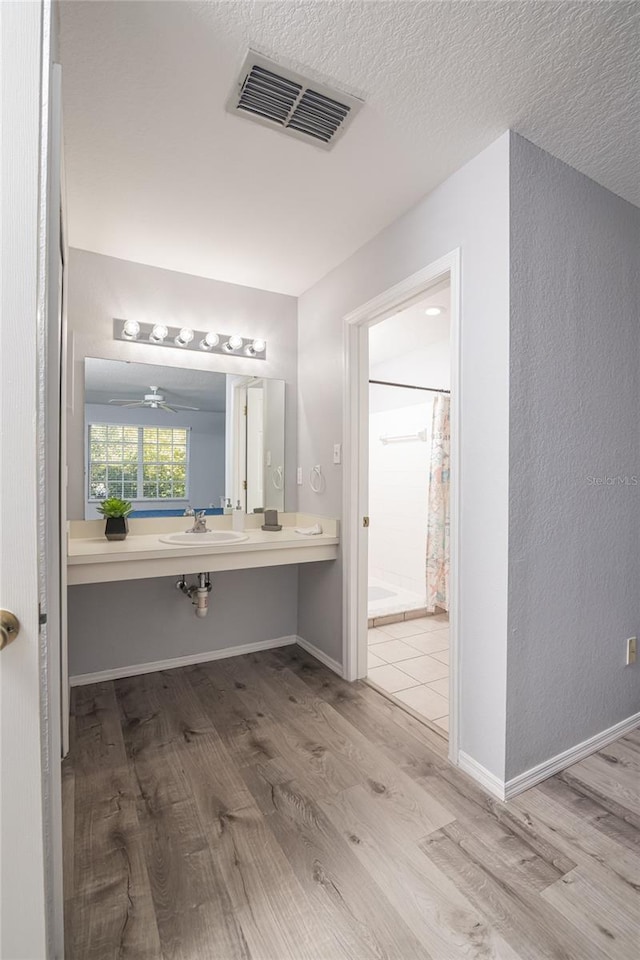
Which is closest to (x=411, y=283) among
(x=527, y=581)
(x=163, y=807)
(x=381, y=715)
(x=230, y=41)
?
(x=230, y=41)

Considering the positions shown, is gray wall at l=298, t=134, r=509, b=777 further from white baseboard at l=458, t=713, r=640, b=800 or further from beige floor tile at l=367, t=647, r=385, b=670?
beige floor tile at l=367, t=647, r=385, b=670

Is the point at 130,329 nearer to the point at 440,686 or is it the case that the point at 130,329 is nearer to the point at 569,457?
the point at 569,457

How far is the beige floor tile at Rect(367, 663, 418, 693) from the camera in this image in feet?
8.76

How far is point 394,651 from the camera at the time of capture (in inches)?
126

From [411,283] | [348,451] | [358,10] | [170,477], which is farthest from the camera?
[170,477]

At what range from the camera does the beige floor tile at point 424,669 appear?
9.20 ft

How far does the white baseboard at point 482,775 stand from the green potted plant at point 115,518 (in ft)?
6.42

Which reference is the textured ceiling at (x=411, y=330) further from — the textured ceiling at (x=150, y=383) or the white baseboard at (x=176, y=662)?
the white baseboard at (x=176, y=662)

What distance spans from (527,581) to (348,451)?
1218 millimetres

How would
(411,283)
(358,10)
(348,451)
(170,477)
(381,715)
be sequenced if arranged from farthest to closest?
(170,477)
(348,451)
(381,715)
(411,283)
(358,10)

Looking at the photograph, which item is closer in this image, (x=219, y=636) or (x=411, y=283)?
(x=411, y=283)

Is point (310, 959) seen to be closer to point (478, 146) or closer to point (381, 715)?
point (381, 715)

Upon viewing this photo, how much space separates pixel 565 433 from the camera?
6.28 ft

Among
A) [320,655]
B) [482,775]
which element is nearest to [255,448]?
[320,655]
